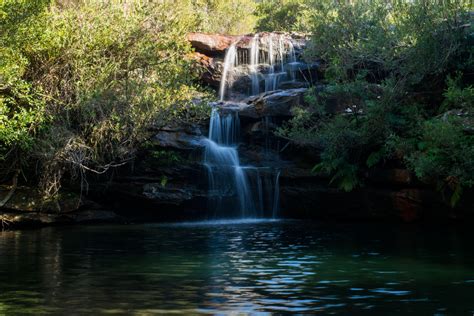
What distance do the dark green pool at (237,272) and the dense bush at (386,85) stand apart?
4843mm

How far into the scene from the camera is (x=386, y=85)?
82.8 ft

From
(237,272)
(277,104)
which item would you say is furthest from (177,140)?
(237,272)

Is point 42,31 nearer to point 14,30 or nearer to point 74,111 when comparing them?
point 14,30

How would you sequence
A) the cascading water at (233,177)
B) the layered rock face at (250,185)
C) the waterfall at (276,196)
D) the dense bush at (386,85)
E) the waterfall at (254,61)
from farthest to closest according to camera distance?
the waterfall at (254,61), the waterfall at (276,196), the cascading water at (233,177), the layered rock face at (250,185), the dense bush at (386,85)

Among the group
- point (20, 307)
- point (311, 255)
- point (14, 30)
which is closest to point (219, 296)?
point (20, 307)

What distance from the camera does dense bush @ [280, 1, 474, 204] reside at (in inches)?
974

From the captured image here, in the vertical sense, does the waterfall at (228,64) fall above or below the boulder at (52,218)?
above

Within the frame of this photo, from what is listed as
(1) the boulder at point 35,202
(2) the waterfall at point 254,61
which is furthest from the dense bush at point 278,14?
(1) the boulder at point 35,202

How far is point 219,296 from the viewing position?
33.8 ft

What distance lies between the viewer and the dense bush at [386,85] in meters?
24.7

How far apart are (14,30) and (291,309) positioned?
56.2 ft

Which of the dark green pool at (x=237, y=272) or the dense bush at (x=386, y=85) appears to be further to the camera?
the dense bush at (x=386, y=85)

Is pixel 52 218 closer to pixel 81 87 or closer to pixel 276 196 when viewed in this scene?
pixel 81 87

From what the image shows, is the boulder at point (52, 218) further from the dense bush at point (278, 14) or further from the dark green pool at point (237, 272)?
the dense bush at point (278, 14)
